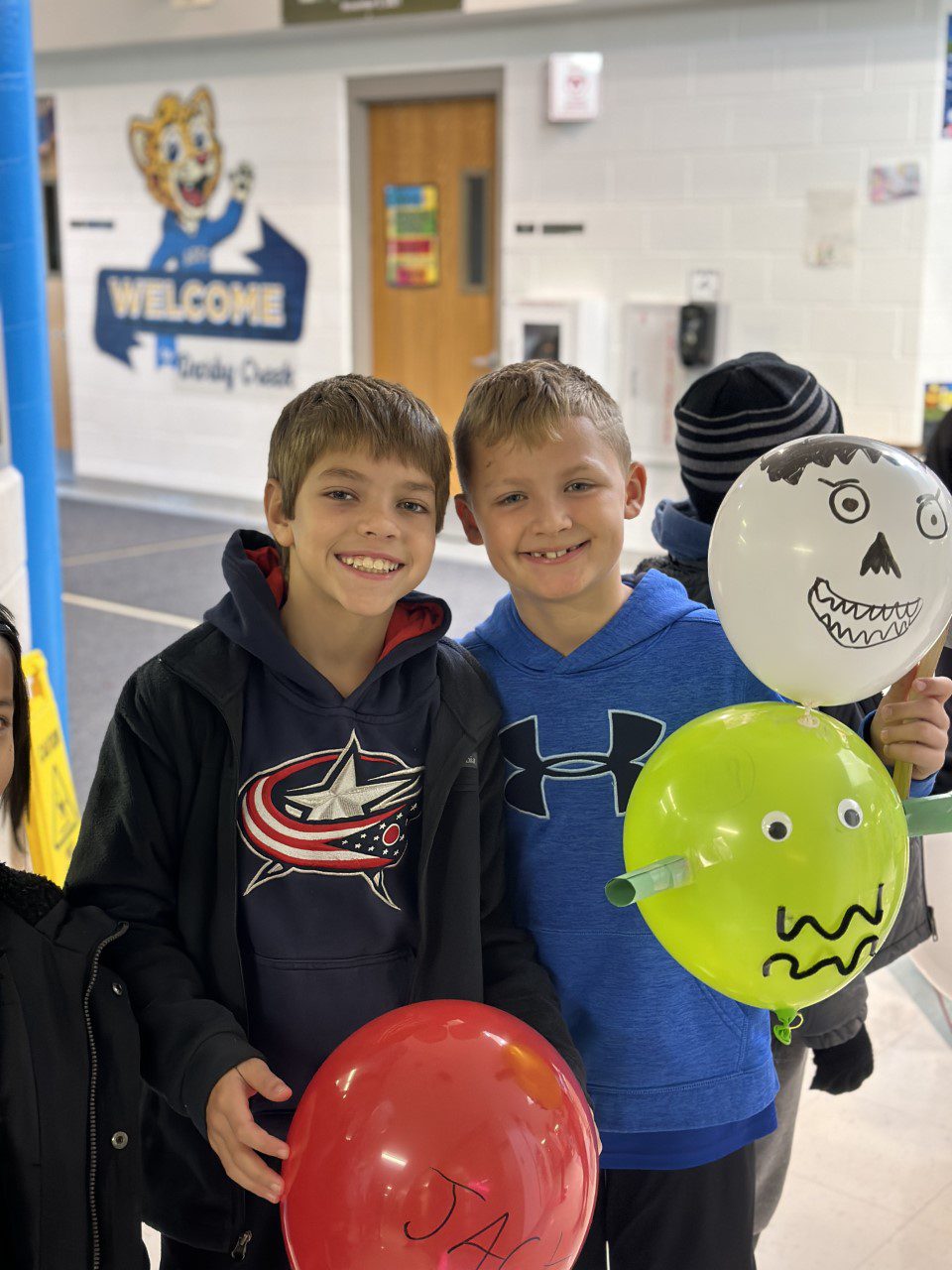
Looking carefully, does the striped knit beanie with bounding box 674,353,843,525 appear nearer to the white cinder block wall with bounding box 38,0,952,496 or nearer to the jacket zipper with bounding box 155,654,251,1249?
the jacket zipper with bounding box 155,654,251,1249

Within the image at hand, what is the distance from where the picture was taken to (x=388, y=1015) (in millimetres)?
1063

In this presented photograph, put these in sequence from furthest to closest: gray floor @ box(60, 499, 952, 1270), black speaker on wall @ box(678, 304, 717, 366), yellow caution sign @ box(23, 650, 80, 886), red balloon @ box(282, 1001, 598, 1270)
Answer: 1. black speaker on wall @ box(678, 304, 717, 366)
2. yellow caution sign @ box(23, 650, 80, 886)
3. gray floor @ box(60, 499, 952, 1270)
4. red balloon @ box(282, 1001, 598, 1270)

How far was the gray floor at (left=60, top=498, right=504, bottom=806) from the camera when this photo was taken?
14.4 ft

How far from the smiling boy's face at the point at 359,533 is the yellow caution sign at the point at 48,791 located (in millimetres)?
1306

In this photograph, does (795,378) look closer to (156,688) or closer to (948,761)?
(948,761)

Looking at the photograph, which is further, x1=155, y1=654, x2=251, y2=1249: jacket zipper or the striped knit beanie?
the striped knit beanie

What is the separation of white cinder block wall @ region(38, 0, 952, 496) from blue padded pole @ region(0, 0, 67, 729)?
3.56m

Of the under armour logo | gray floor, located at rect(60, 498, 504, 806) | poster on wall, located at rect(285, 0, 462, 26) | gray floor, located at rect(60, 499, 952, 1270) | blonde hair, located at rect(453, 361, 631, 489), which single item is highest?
poster on wall, located at rect(285, 0, 462, 26)

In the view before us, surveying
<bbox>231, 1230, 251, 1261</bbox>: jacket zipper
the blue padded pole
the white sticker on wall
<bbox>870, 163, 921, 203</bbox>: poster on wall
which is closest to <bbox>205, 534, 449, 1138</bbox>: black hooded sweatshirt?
<bbox>231, 1230, 251, 1261</bbox>: jacket zipper

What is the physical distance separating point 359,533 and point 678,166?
16.7ft

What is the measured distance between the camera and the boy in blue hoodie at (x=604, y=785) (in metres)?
1.28

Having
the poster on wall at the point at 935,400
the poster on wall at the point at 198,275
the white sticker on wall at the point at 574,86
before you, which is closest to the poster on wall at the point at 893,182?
the poster on wall at the point at 935,400

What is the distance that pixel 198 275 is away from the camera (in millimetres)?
7727

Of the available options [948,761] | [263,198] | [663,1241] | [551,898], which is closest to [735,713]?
[551,898]
